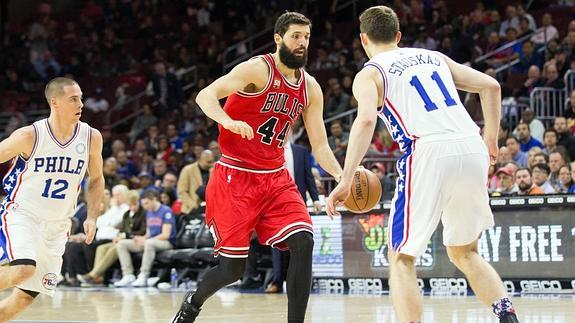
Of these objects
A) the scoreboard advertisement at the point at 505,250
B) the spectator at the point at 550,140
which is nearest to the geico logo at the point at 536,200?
the scoreboard advertisement at the point at 505,250

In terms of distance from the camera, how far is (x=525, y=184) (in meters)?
12.2

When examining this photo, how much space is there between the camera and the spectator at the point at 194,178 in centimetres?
1509

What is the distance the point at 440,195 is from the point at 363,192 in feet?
3.71

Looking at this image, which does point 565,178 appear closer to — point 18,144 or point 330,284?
point 330,284

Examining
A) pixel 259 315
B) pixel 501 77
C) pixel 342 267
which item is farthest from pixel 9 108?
pixel 259 315

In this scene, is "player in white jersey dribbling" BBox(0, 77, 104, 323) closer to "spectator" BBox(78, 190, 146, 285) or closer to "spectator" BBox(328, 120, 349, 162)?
"spectator" BBox(78, 190, 146, 285)

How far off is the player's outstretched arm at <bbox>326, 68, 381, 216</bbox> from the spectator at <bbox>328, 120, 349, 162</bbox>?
32.3ft

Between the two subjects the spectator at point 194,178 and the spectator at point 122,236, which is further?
the spectator at point 122,236

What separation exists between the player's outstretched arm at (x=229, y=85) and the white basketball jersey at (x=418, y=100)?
1158 mm

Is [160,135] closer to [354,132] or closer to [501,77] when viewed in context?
[501,77]

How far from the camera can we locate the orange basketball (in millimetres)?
7074

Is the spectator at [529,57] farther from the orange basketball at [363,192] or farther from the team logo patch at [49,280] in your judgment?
the team logo patch at [49,280]

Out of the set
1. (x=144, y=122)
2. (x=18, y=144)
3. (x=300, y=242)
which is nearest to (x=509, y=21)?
(x=144, y=122)

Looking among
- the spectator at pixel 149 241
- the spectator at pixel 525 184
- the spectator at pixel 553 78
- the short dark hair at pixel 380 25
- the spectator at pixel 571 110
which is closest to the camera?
the short dark hair at pixel 380 25
